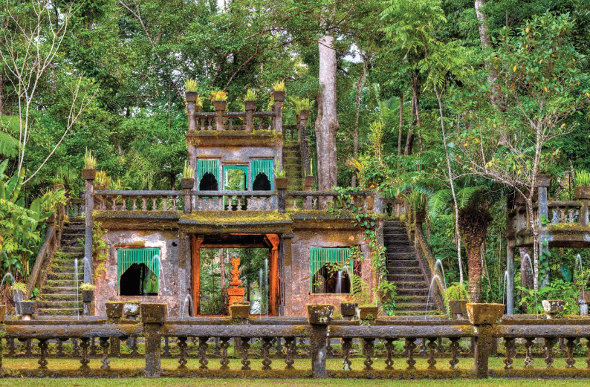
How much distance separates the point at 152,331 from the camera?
1039 centimetres

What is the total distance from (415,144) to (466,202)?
14085 mm

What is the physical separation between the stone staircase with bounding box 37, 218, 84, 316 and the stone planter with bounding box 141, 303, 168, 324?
9.07 m

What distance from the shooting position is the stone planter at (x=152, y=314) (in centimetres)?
1034

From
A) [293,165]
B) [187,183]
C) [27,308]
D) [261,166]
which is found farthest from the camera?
[293,165]

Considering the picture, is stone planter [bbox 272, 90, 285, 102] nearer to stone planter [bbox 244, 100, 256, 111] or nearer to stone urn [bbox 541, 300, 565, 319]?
stone planter [bbox 244, 100, 256, 111]

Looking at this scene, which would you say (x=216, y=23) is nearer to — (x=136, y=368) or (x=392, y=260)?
(x=392, y=260)

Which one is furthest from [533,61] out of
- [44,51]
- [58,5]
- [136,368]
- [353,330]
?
[58,5]

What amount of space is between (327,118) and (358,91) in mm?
6293

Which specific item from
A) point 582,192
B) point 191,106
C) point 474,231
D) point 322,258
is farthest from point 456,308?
point 191,106

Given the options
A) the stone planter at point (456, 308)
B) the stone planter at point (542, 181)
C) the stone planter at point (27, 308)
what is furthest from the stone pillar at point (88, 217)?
the stone planter at point (542, 181)

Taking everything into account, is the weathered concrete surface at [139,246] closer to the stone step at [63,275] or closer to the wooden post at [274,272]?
the stone step at [63,275]

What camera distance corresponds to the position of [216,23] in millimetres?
28219

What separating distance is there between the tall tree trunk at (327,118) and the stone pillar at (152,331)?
1552cm

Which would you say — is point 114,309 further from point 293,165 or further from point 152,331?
point 293,165
